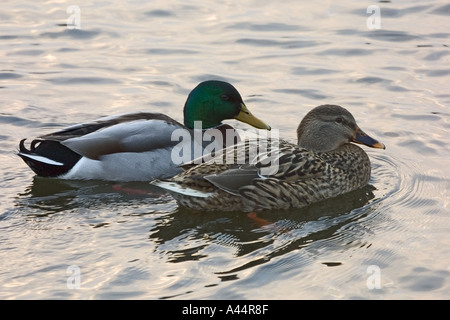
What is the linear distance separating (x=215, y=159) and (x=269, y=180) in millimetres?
514

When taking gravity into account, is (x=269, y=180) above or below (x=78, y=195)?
above

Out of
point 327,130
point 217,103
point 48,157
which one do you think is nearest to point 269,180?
point 327,130

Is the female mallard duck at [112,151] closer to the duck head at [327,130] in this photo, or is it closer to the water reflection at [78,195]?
the water reflection at [78,195]

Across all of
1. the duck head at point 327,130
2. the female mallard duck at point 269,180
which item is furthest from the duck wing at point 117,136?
the duck head at point 327,130

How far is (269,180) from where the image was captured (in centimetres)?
759

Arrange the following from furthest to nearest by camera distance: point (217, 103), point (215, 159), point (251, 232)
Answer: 1. point (217, 103)
2. point (215, 159)
3. point (251, 232)

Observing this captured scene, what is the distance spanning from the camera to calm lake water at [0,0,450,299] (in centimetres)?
634

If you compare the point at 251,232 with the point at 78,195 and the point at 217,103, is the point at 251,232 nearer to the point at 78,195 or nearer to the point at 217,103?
the point at 78,195

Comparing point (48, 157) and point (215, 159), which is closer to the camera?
point (215, 159)

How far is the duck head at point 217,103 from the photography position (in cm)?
895

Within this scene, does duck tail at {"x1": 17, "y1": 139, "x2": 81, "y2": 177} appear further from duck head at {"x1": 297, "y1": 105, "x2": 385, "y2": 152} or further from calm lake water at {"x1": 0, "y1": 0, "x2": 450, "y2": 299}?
duck head at {"x1": 297, "y1": 105, "x2": 385, "y2": 152}

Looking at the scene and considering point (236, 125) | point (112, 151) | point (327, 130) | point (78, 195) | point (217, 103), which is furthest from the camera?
point (236, 125)
